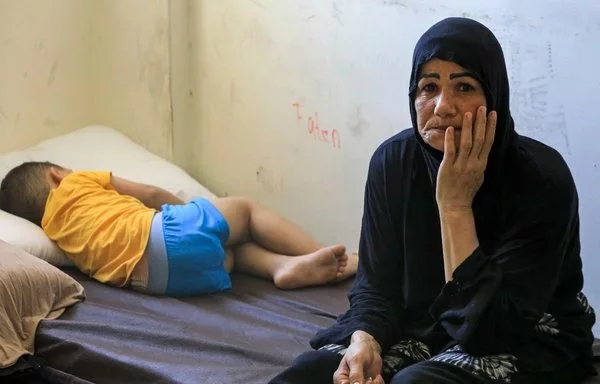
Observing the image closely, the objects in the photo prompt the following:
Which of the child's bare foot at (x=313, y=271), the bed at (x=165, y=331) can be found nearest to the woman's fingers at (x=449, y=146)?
the bed at (x=165, y=331)

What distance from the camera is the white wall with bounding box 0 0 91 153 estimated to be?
2658 mm

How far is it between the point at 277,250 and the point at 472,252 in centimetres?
98

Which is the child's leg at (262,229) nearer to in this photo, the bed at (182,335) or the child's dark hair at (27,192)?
the bed at (182,335)

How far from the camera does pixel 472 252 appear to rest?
4.68ft

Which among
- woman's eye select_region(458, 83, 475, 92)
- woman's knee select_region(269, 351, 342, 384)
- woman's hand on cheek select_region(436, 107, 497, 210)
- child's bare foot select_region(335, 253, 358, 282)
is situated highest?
woman's eye select_region(458, 83, 475, 92)

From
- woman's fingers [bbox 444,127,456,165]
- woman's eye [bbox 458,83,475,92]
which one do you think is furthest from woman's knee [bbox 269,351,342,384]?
woman's eye [bbox 458,83,475,92]

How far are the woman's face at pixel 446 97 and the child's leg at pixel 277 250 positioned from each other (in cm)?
80

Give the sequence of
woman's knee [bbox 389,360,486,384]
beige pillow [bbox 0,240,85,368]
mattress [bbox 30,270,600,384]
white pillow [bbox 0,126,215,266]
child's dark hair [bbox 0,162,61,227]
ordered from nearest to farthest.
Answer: woman's knee [bbox 389,360,486,384] < mattress [bbox 30,270,600,384] < beige pillow [bbox 0,240,85,368] < child's dark hair [bbox 0,162,61,227] < white pillow [bbox 0,126,215,266]

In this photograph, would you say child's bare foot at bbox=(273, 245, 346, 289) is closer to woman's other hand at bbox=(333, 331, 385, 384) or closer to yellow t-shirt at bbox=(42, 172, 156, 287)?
yellow t-shirt at bbox=(42, 172, 156, 287)

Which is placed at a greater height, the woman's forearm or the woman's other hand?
the woman's forearm

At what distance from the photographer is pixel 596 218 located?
192 cm

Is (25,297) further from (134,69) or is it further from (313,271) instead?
(134,69)

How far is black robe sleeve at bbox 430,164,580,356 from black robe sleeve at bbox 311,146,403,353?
0.16 meters

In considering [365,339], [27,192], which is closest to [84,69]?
[27,192]
